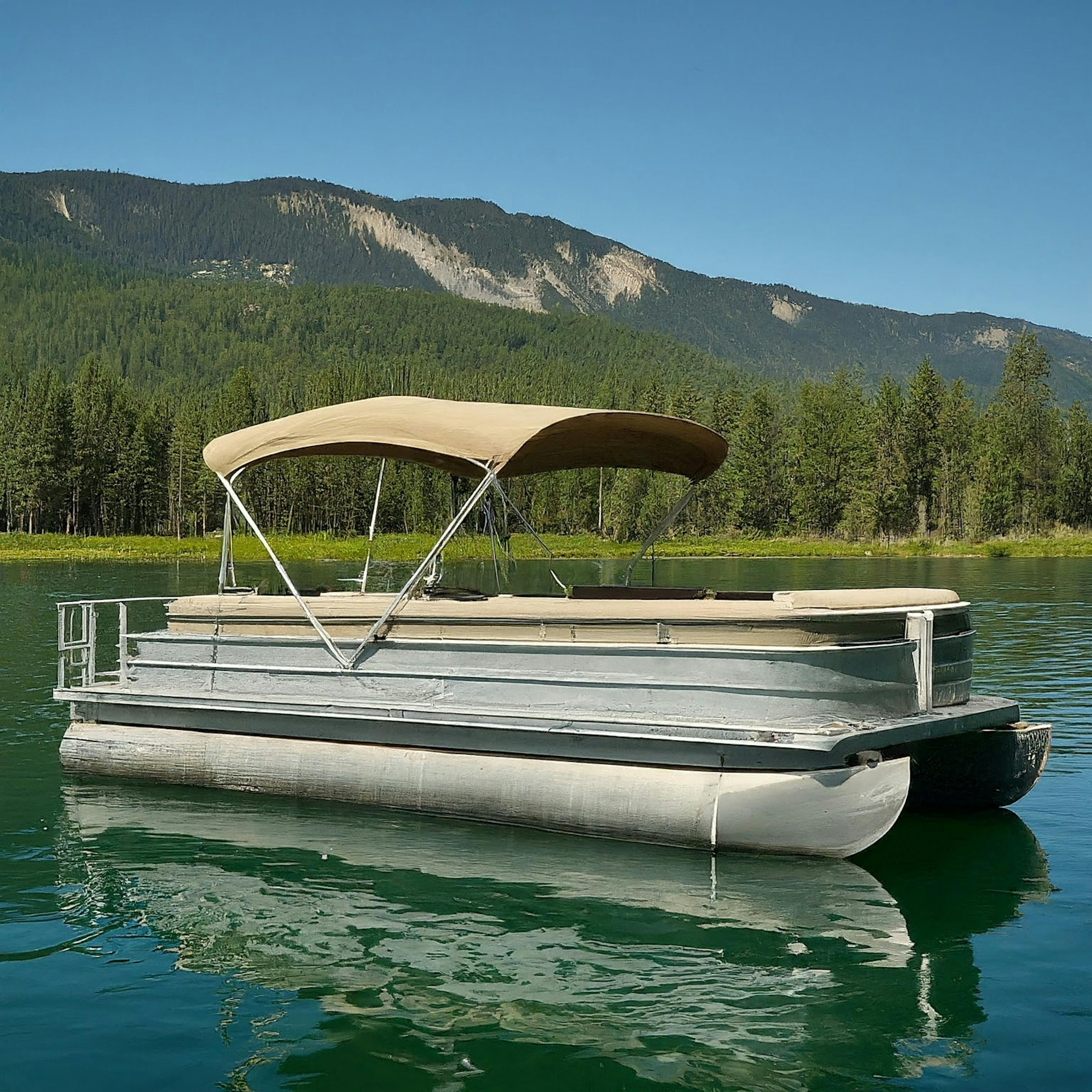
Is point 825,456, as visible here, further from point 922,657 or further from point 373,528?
point 922,657

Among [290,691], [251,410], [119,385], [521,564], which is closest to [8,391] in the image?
[119,385]

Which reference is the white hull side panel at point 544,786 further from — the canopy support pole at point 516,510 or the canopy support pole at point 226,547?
the canopy support pole at point 516,510

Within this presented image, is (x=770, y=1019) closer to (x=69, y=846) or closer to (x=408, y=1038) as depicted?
(x=408, y=1038)

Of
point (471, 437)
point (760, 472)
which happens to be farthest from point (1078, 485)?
point (471, 437)

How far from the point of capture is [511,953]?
8164 millimetres

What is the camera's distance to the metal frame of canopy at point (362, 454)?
36.3 ft

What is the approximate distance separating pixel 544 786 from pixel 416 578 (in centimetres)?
240

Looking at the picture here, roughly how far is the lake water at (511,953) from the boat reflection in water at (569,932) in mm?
26

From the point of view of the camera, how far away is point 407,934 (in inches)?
336

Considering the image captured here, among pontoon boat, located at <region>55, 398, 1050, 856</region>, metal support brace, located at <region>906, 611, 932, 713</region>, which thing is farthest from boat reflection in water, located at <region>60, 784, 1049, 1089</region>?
metal support brace, located at <region>906, 611, 932, 713</region>

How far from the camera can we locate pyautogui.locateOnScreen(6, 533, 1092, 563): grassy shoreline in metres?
74.8

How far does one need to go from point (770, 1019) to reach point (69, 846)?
6.67 meters

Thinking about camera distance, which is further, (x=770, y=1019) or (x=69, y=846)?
(x=69, y=846)

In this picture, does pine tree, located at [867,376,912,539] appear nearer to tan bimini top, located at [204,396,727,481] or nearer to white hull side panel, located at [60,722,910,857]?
tan bimini top, located at [204,396,727,481]
